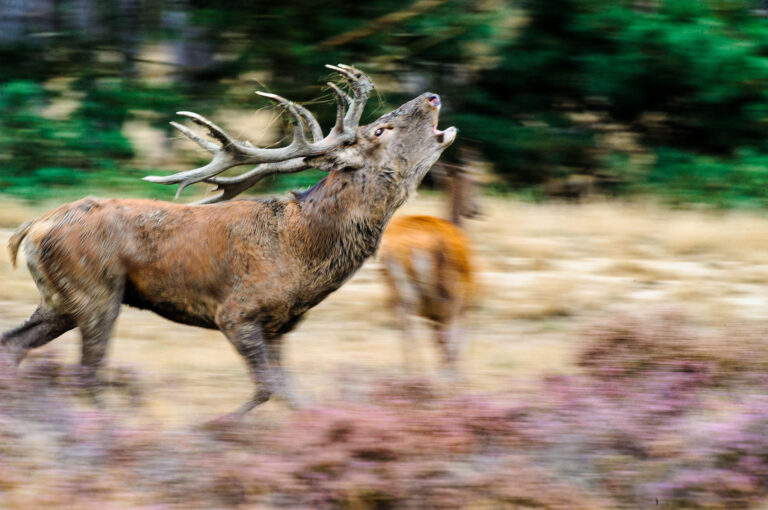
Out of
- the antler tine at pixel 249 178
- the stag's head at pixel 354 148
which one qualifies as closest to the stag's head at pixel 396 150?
the stag's head at pixel 354 148

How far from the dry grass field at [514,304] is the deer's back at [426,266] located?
52 centimetres

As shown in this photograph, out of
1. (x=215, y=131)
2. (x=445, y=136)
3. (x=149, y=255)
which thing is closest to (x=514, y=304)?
(x=445, y=136)

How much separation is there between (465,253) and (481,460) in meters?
2.72

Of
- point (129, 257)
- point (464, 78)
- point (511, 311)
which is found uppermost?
point (129, 257)

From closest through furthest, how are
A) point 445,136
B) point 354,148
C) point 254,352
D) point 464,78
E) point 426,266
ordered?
point 254,352, point 354,148, point 445,136, point 426,266, point 464,78

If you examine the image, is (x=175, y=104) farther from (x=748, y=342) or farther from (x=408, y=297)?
(x=748, y=342)

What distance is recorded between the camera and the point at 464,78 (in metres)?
13.9

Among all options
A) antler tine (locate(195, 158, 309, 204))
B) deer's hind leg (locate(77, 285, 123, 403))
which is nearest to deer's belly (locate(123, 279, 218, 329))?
deer's hind leg (locate(77, 285, 123, 403))

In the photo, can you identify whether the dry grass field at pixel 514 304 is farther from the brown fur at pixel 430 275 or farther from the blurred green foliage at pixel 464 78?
the blurred green foliage at pixel 464 78

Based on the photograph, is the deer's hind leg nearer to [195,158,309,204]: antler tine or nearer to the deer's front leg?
the deer's front leg

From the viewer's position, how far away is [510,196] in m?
13.9

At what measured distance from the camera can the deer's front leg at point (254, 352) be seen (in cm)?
646

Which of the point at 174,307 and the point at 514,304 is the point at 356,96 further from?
the point at 514,304

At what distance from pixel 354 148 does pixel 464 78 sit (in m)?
7.26
